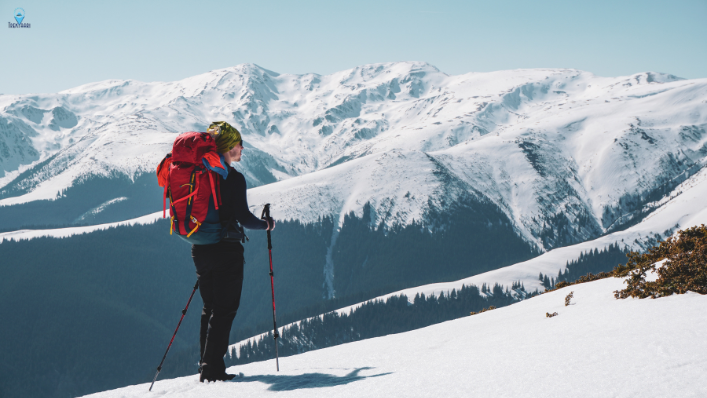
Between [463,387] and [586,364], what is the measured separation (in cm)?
162

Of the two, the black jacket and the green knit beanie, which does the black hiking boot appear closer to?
the black jacket

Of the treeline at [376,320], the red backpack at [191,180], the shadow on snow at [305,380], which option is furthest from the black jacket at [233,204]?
the treeline at [376,320]

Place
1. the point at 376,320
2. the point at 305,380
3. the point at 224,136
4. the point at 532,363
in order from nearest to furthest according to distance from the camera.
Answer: the point at 532,363, the point at 305,380, the point at 224,136, the point at 376,320

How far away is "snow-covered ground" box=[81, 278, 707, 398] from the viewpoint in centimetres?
538

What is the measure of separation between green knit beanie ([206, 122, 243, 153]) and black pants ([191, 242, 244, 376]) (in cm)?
174

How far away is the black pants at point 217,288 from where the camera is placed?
836cm

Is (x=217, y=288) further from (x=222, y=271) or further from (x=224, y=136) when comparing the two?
(x=224, y=136)

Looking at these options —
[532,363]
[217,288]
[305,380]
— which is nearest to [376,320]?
[217,288]

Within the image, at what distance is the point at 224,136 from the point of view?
8703mm

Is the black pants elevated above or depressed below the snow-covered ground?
above

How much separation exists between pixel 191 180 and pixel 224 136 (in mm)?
1206

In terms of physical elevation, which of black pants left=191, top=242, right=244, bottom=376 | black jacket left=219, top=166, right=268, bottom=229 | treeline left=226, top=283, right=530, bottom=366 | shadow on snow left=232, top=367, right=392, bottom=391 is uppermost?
black jacket left=219, top=166, right=268, bottom=229

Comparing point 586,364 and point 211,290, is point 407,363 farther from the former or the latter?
point 211,290

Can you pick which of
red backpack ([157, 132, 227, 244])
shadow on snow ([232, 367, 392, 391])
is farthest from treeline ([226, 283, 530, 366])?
red backpack ([157, 132, 227, 244])
